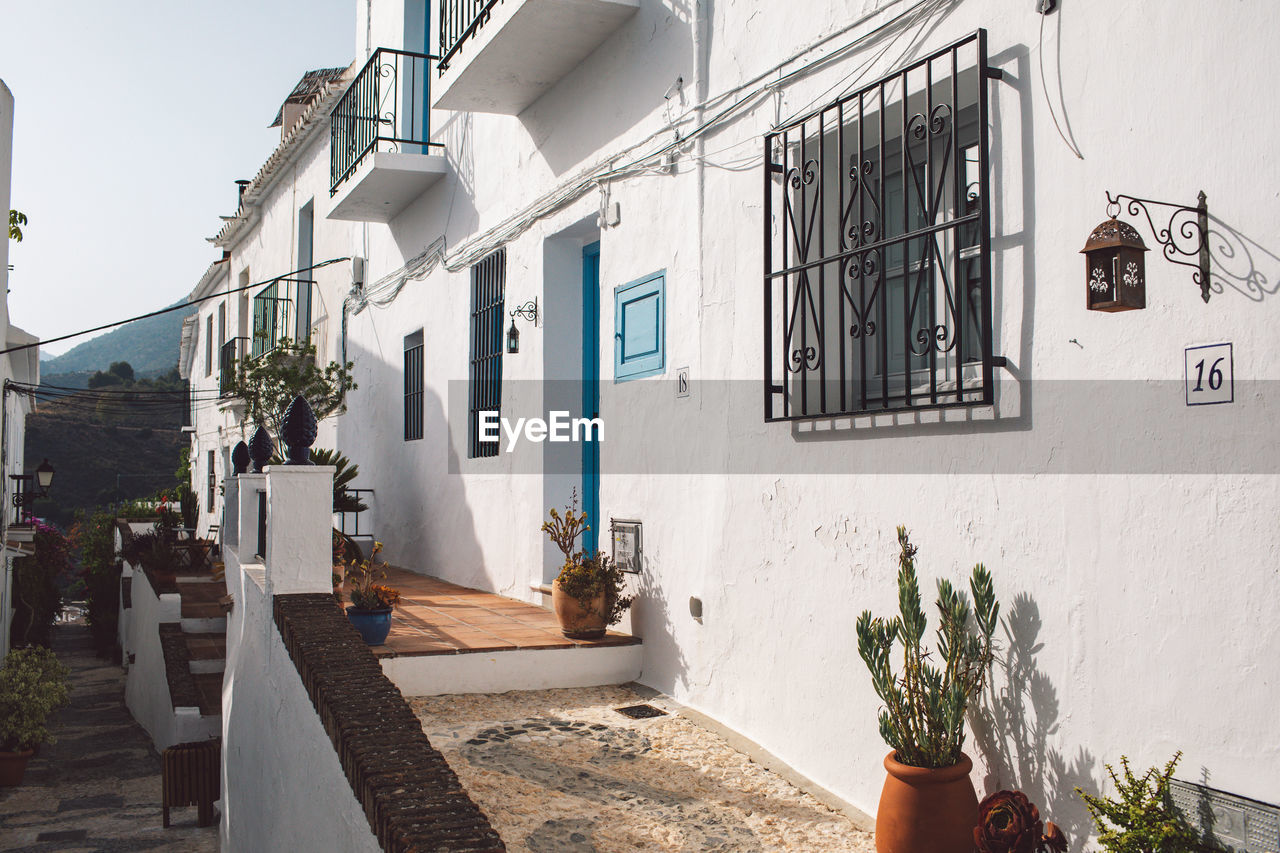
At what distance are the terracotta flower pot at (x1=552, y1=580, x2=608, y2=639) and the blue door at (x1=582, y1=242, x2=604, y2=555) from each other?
4.86 feet

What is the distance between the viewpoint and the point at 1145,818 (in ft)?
9.39

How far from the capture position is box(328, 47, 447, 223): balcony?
10.1 metres

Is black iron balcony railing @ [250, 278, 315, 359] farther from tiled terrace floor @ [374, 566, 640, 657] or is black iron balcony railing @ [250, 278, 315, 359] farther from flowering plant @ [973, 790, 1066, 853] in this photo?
flowering plant @ [973, 790, 1066, 853]

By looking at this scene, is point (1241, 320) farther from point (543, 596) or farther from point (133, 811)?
point (133, 811)

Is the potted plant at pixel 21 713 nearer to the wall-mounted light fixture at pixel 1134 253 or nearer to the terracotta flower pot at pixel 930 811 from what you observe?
the terracotta flower pot at pixel 930 811

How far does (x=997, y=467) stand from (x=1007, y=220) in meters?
0.89

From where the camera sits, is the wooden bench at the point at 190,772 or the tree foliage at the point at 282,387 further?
the tree foliage at the point at 282,387

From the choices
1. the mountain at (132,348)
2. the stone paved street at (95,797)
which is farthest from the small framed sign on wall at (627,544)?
the mountain at (132,348)

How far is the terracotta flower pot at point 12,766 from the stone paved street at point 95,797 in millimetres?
110

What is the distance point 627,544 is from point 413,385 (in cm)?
520

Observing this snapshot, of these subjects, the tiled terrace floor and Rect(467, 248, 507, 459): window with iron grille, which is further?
Rect(467, 248, 507, 459): window with iron grille

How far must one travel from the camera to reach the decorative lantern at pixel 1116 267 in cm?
307

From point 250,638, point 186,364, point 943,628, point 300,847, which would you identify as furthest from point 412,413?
point 186,364

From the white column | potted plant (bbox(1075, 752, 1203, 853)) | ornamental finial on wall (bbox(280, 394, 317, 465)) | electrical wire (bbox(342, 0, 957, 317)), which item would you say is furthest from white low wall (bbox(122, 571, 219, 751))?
potted plant (bbox(1075, 752, 1203, 853))
